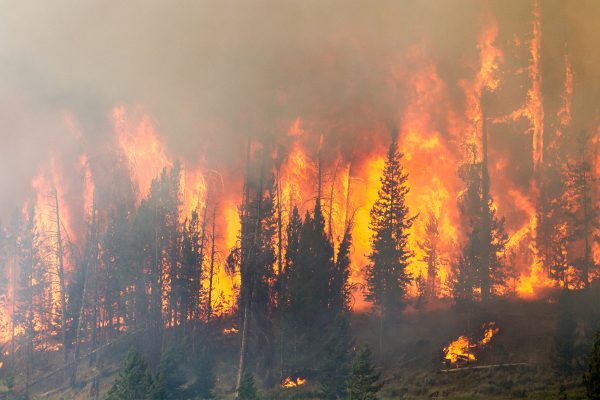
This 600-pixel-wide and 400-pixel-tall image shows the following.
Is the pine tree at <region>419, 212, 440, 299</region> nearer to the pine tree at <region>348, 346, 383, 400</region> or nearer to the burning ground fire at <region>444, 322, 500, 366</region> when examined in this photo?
the burning ground fire at <region>444, 322, 500, 366</region>

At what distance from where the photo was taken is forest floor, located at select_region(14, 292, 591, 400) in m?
41.2

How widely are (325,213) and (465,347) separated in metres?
27.5

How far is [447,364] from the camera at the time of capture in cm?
4938

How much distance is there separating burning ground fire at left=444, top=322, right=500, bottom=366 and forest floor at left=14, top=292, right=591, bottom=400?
15.0 inches

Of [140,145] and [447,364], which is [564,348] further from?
[140,145]

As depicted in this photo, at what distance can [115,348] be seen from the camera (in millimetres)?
66250

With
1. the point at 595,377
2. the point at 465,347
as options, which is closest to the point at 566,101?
the point at 465,347

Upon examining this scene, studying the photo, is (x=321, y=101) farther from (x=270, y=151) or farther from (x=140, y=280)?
(x=140, y=280)

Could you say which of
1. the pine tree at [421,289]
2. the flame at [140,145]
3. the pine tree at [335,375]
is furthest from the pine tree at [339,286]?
the flame at [140,145]

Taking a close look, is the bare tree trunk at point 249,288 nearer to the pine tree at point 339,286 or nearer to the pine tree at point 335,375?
the pine tree at point 339,286

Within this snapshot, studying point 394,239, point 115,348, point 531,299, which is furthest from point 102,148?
point 531,299

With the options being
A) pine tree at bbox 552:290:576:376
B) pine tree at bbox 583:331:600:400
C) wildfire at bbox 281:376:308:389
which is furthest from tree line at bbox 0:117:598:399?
pine tree at bbox 583:331:600:400

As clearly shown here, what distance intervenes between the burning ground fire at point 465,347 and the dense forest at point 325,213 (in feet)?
0.77

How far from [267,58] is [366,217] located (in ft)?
113
